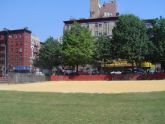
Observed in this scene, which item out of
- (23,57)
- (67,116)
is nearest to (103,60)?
(23,57)

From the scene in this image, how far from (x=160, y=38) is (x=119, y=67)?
2917 cm

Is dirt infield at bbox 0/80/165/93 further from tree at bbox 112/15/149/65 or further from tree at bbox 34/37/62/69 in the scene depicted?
tree at bbox 34/37/62/69

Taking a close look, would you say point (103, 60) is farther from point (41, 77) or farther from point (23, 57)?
point (23, 57)

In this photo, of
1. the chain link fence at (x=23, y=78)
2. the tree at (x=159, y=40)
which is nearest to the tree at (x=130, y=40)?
the tree at (x=159, y=40)

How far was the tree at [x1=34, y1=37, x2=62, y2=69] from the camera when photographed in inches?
4453

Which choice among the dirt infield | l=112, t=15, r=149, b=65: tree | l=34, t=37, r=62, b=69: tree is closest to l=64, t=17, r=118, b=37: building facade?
l=34, t=37, r=62, b=69: tree

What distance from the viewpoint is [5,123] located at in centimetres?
1482

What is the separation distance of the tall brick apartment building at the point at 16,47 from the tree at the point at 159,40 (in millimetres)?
75770

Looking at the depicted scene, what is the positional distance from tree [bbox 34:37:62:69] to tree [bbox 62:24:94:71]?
11717 mm

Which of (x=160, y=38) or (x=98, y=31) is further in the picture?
(x=98, y=31)

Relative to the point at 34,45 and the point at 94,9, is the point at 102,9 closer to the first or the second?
the point at 94,9

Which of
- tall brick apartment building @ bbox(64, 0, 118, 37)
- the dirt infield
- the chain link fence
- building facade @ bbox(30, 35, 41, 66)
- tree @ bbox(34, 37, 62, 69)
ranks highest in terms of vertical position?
tall brick apartment building @ bbox(64, 0, 118, 37)

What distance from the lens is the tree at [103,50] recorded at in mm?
96606

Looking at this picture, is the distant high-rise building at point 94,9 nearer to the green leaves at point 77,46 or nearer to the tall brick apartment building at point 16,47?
the tall brick apartment building at point 16,47
